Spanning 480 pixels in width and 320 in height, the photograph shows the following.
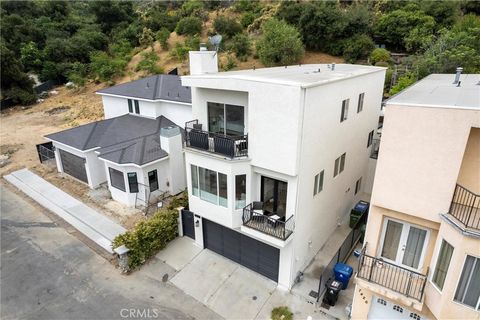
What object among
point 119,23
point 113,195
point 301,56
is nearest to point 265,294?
point 113,195

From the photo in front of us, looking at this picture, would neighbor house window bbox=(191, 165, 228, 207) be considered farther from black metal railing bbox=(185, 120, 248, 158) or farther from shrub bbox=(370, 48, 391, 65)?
shrub bbox=(370, 48, 391, 65)

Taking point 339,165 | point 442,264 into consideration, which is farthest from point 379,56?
point 442,264

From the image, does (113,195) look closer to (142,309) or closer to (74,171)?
(74,171)

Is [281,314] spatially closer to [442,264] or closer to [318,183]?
[318,183]

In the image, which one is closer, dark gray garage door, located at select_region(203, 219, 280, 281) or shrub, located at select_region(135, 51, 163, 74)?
dark gray garage door, located at select_region(203, 219, 280, 281)

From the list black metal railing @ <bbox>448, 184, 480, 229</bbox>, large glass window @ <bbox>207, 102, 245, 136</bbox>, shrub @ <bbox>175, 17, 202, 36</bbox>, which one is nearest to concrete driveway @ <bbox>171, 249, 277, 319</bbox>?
large glass window @ <bbox>207, 102, 245, 136</bbox>

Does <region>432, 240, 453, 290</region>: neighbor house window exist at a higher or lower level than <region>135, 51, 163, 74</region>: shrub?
lower
